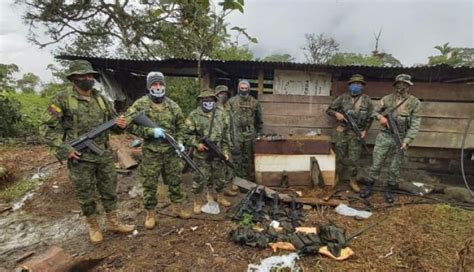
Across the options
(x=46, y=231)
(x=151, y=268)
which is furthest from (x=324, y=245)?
(x=46, y=231)

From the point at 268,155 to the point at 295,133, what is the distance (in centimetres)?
122

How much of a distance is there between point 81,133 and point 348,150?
16.2ft

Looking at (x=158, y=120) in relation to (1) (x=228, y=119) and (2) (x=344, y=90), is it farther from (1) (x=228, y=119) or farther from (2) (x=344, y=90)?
(2) (x=344, y=90)

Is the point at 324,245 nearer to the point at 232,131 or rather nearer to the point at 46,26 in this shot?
the point at 232,131

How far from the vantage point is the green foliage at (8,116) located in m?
9.55

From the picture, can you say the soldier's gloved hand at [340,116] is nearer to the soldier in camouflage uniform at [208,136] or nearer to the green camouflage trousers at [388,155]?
the green camouflage trousers at [388,155]

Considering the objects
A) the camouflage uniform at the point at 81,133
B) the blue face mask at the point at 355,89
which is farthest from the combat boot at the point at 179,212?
the blue face mask at the point at 355,89

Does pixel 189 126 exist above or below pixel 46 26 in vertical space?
below

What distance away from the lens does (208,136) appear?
4.94 meters

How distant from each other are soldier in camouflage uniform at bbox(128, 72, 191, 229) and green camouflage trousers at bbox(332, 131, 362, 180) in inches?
138

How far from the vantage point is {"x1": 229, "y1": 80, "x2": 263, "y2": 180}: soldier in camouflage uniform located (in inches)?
241

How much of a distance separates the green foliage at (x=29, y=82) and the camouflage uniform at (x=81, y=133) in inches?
1340

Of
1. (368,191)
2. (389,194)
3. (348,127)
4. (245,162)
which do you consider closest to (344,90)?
(348,127)

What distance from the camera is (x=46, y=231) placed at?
4469 mm
